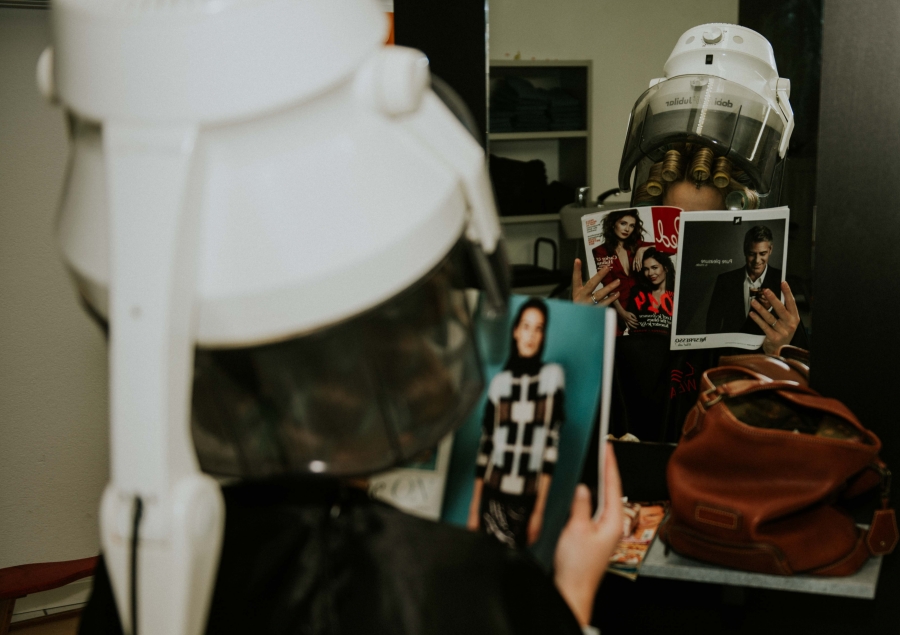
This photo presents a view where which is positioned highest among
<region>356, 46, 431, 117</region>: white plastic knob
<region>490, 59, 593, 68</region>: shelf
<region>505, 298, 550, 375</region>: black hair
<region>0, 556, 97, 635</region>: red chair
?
<region>490, 59, 593, 68</region>: shelf

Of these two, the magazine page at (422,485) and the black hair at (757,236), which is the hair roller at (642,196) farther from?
the magazine page at (422,485)

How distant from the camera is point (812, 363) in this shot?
3.57ft

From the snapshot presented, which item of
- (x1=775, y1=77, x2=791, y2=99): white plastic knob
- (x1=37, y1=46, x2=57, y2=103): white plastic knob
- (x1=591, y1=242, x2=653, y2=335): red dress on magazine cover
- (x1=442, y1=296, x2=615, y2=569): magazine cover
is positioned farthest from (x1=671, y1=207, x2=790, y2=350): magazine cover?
(x1=37, y1=46, x2=57, y2=103): white plastic knob

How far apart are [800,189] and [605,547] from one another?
0.73 metres

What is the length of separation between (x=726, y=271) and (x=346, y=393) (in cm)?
96

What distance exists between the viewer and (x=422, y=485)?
0.75 m

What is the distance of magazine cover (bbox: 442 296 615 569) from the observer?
27.4 inches

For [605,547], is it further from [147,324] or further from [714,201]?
[714,201]

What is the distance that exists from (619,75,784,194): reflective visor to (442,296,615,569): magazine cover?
74 centimetres

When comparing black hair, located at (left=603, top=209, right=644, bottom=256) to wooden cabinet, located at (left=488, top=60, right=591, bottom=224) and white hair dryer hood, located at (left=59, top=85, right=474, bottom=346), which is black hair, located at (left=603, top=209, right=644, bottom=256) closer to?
wooden cabinet, located at (left=488, top=60, right=591, bottom=224)

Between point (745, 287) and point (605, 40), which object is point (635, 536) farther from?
point (605, 40)

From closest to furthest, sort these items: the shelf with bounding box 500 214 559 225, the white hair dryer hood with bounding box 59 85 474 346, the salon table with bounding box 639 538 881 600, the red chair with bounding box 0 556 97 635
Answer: the white hair dryer hood with bounding box 59 85 474 346 → the salon table with bounding box 639 538 881 600 → the shelf with bounding box 500 214 559 225 → the red chair with bounding box 0 556 97 635

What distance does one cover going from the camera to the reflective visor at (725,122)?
1302 mm

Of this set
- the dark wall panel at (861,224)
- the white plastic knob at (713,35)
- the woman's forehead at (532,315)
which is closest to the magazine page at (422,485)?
the woman's forehead at (532,315)
